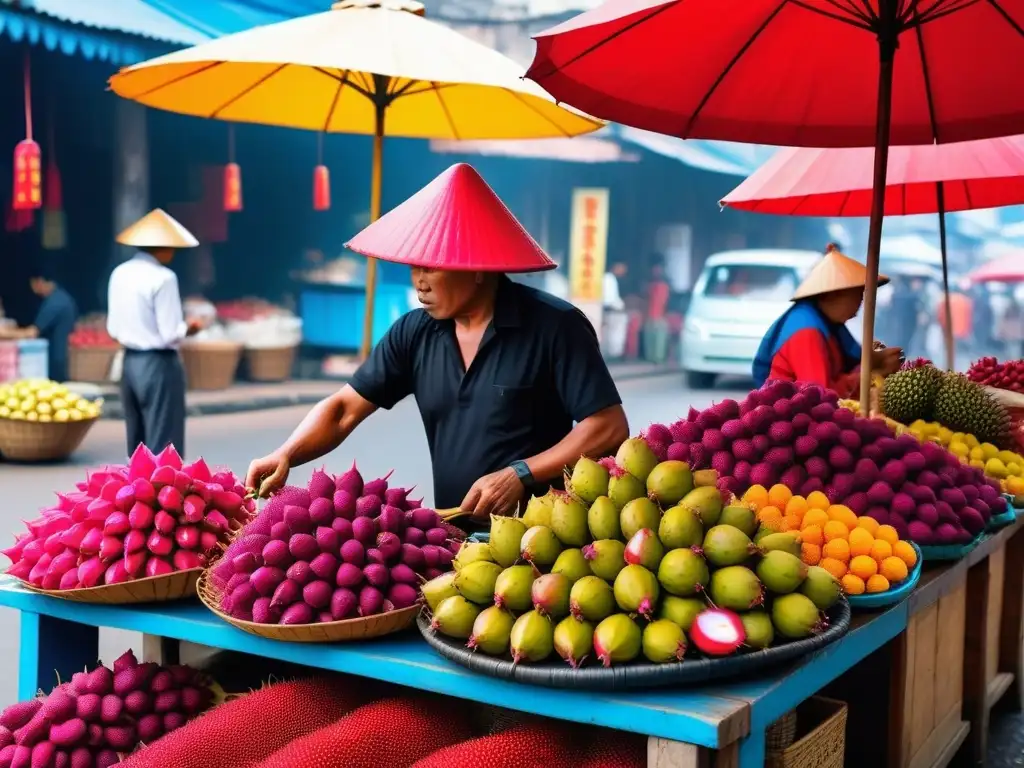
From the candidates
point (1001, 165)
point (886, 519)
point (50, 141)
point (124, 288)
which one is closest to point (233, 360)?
point (50, 141)

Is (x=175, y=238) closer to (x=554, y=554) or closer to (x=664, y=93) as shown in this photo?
(x=664, y=93)

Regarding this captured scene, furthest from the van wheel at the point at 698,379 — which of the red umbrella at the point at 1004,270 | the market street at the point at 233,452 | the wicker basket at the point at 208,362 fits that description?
the wicker basket at the point at 208,362

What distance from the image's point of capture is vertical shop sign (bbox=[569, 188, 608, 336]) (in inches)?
696

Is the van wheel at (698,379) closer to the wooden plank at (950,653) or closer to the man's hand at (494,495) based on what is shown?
the wooden plank at (950,653)

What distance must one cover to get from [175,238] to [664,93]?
4.61 meters

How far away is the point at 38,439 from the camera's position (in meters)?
8.27

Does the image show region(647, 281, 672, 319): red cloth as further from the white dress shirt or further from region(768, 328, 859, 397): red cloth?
region(768, 328, 859, 397): red cloth

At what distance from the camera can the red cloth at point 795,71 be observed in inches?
120

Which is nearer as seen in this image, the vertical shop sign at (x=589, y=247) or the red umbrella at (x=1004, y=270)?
the red umbrella at (x=1004, y=270)

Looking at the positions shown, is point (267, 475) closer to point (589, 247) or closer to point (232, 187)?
point (232, 187)

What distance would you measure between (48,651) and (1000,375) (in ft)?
14.1

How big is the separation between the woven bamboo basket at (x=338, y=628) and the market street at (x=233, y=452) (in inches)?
87.5

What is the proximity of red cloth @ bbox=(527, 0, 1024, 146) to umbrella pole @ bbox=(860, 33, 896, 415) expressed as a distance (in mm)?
89

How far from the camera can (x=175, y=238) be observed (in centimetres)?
714
